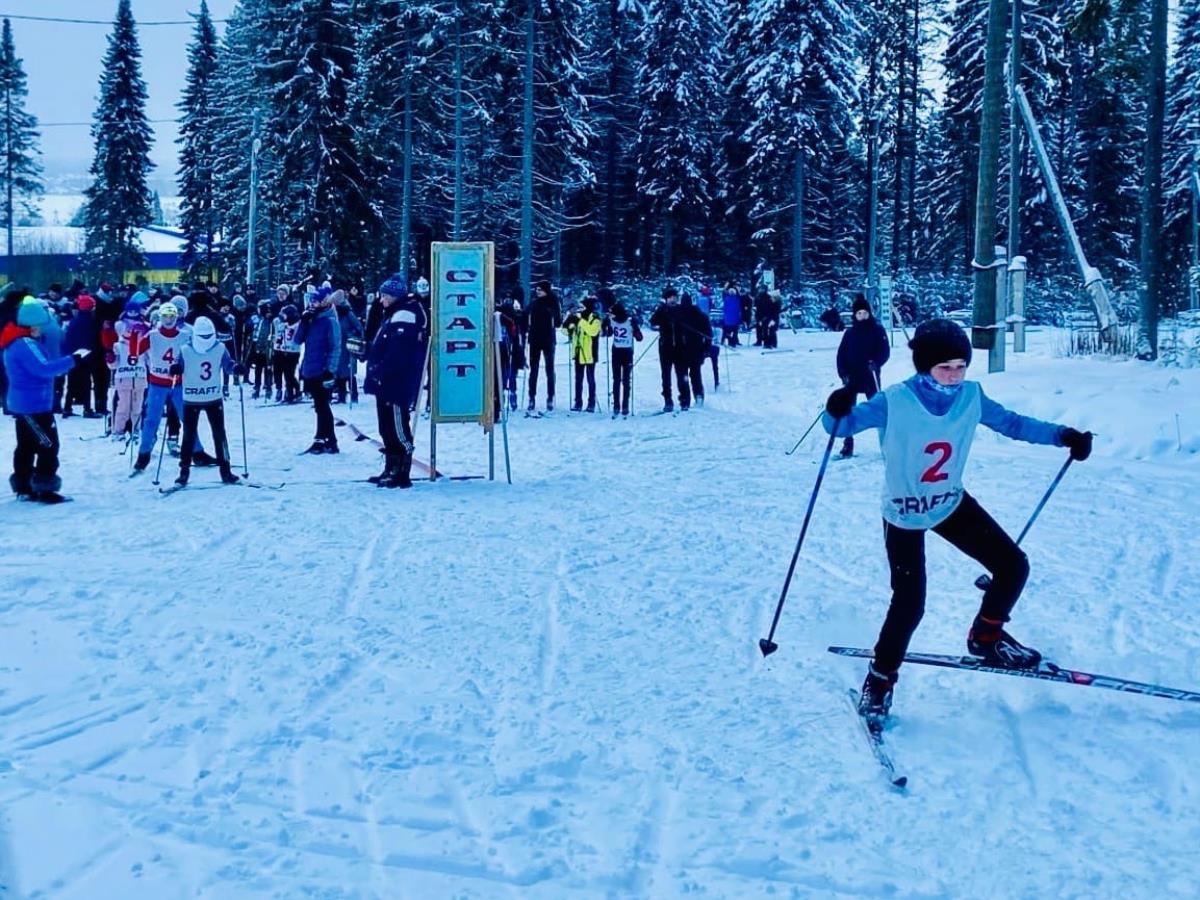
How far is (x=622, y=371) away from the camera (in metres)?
17.4

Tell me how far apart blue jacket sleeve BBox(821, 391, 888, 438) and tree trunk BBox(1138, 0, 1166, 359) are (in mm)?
12474

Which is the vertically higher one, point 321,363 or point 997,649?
point 321,363

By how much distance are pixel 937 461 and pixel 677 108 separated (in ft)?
132

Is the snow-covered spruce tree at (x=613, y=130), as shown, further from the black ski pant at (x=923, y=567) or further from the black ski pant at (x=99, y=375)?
the black ski pant at (x=923, y=567)

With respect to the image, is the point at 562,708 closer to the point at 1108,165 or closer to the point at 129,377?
the point at 129,377

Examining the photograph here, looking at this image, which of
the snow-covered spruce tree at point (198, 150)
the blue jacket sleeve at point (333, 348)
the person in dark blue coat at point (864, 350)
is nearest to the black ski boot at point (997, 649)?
the person in dark blue coat at point (864, 350)

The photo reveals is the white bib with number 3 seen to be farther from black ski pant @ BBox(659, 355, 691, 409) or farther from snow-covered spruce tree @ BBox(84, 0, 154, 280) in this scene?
snow-covered spruce tree @ BBox(84, 0, 154, 280)

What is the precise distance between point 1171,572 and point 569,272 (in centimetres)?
4514

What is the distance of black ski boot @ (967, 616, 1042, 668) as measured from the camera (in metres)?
5.10

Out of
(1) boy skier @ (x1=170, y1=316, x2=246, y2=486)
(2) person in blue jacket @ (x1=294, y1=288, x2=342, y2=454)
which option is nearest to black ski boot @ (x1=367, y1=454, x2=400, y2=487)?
(1) boy skier @ (x1=170, y1=316, x2=246, y2=486)

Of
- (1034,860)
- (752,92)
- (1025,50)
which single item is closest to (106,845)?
(1034,860)

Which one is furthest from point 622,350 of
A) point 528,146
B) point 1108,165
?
point 1108,165

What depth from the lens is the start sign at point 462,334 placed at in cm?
1087

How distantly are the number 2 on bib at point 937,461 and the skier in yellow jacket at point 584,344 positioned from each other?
13174 millimetres
